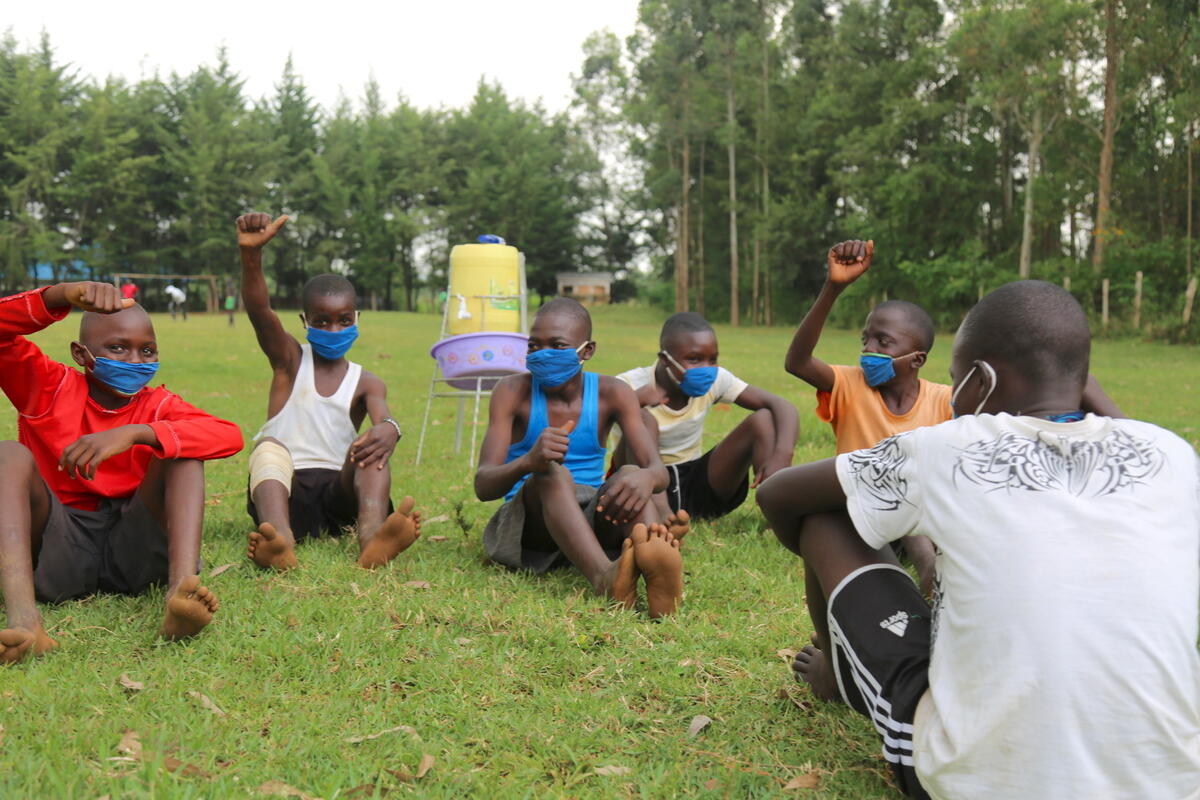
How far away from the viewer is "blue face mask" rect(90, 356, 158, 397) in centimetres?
368

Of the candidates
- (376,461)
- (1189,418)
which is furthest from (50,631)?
(1189,418)

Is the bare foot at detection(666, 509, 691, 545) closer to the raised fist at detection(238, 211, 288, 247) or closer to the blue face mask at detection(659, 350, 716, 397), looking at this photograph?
the blue face mask at detection(659, 350, 716, 397)

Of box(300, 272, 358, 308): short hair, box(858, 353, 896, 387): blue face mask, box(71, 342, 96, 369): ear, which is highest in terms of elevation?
box(300, 272, 358, 308): short hair

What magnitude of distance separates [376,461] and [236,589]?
2.78ft

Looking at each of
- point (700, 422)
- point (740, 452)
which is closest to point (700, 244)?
point (700, 422)

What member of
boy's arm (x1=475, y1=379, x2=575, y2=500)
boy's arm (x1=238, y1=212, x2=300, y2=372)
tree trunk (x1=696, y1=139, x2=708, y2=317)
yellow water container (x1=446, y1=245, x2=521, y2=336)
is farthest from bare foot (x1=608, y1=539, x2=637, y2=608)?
tree trunk (x1=696, y1=139, x2=708, y2=317)

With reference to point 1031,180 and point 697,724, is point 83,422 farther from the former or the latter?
point 1031,180

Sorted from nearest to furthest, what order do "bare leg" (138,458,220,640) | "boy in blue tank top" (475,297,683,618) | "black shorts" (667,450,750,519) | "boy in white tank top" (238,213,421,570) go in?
1. "bare leg" (138,458,220,640)
2. "boy in blue tank top" (475,297,683,618)
3. "boy in white tank top" (238,213,421,570)
4. "black shorts" (667,450,750,519)

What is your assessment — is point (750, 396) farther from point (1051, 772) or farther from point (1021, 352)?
point (1051, 772)

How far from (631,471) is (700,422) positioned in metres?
1.45

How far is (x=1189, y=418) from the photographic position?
10.5 m

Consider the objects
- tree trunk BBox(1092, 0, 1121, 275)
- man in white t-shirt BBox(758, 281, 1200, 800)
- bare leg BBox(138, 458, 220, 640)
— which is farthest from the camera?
tree trunk BBox(1092, 0, 1121, 275)

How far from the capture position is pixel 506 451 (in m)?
4.37

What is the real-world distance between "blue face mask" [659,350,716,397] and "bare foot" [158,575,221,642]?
2.81 m
